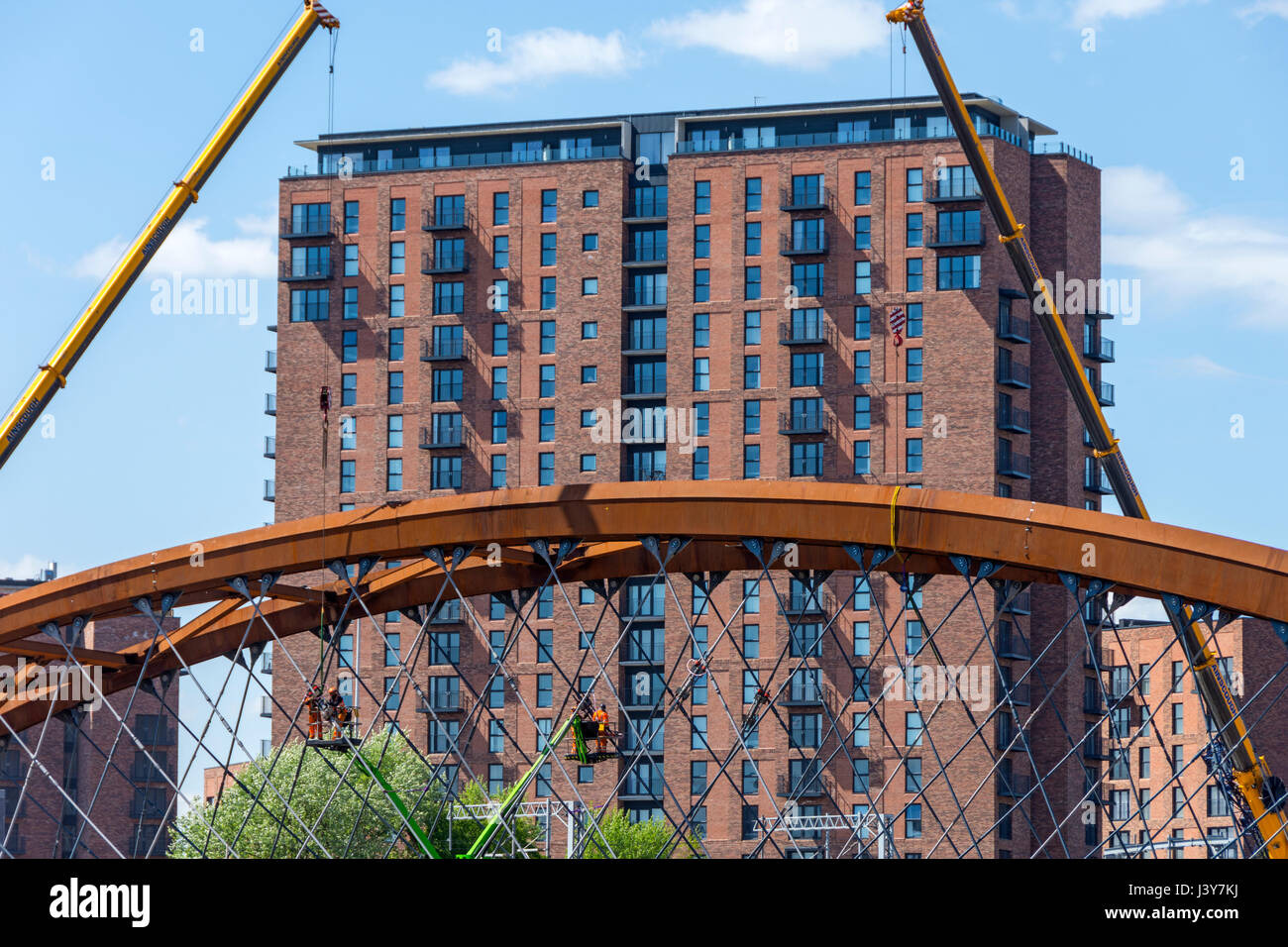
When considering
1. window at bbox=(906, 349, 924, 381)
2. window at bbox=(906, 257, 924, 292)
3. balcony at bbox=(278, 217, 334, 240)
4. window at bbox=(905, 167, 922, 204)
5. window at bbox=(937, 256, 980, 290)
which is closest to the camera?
window at bbox=(937, 256, 980, 290)

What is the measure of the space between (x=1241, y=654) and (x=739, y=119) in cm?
5375

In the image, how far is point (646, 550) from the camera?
1833 inches

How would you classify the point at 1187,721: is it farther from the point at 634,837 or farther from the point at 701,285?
the point at 634,837

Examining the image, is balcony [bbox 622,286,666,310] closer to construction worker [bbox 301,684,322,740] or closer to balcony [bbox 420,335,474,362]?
balcony [bbox 420,335,474,362]

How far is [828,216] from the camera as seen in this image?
406 ft

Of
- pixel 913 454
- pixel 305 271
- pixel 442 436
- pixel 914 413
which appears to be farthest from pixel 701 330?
pixel 305 271

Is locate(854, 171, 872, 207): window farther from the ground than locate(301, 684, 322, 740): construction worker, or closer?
farther from the ground

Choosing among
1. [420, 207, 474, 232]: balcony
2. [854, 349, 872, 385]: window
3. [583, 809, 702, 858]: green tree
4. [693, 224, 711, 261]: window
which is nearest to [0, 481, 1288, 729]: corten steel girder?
[583, 809, 702, 858]: green tree

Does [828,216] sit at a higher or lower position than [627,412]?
higher

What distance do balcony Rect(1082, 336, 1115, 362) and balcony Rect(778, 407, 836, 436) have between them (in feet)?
58.3

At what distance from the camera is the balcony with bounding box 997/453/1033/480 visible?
396 ft
